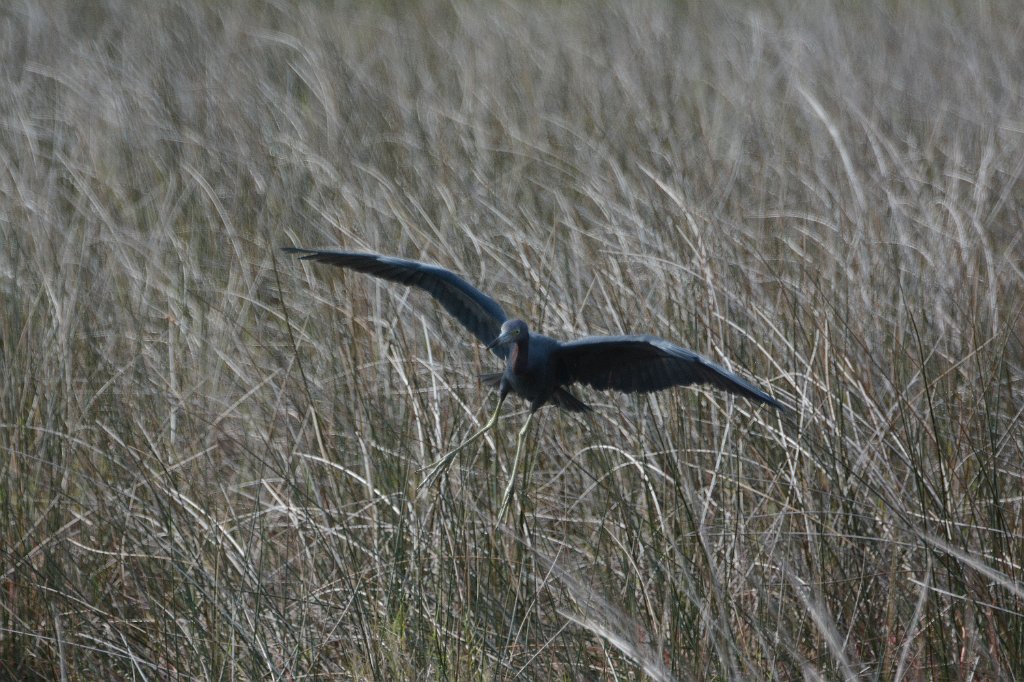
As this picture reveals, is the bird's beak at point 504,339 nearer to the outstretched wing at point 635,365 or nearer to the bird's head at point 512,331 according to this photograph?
the bird's head at point 512,331

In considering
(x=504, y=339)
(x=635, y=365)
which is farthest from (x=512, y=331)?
(x=635, y=365)

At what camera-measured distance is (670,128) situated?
4551mm

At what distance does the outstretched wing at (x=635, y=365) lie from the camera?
221cm

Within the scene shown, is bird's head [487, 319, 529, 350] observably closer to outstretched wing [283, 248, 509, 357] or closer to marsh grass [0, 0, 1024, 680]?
outstretched wing [283, 248, 509, 357]

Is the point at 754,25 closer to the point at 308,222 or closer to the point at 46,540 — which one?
the point at 308,222

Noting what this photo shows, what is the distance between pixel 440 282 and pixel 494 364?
0.67 metres

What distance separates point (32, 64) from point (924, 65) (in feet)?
13.8

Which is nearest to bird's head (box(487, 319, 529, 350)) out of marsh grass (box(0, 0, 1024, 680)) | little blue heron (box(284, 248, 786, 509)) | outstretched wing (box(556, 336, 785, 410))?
little blue heron (box(284, 248, 786, 509))

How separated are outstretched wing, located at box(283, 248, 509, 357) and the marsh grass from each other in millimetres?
304

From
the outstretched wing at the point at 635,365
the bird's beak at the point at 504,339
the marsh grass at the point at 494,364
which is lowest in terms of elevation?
the marsh grass at the point at 494,364

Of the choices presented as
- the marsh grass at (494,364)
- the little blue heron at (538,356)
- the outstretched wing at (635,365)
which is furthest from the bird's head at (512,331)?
the marsh grass at (494,364)

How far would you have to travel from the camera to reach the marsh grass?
2496 millimetres

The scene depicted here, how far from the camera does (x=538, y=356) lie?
238 cm

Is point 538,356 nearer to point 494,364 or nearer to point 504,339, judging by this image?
point 504,339
